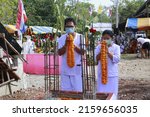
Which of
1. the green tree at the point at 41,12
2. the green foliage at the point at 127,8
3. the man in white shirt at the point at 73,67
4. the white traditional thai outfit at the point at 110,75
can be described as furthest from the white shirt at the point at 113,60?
the green foliage at the point at 127,8

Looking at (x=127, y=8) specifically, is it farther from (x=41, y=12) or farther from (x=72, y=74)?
(x=72, y=74)

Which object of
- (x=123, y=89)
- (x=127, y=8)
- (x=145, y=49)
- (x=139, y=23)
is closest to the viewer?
(x=123, y=89)

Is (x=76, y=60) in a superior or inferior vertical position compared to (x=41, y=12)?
inferior

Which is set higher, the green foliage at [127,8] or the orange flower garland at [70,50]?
the green foliage at [127,8]

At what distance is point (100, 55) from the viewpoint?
6578 millimetres

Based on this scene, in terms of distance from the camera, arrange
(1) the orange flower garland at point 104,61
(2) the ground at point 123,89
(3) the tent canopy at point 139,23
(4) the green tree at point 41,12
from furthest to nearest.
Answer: (4) the green tree at point 41,12
(3) the tent canopy at point 139,23
(2) the ground at point 123,89
(1) the orange flower garland at point 104,61

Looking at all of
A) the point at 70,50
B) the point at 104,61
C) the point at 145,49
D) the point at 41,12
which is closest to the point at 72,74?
the point at 70,50

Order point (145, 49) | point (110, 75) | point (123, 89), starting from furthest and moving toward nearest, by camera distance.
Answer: point (145, 49), point (123, 89), point (110, 75)

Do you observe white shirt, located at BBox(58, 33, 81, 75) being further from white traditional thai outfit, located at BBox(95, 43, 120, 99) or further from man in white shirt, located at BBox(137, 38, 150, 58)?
man in white shirt, located at BBox(137, 38, 150, 58)

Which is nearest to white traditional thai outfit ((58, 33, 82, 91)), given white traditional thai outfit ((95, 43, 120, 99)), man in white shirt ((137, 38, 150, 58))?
white traditional thai outfit ((95, 43, 120, 99))

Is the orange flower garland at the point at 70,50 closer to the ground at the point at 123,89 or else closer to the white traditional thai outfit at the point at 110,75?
the white traditional thai outfit at the point at 110,75

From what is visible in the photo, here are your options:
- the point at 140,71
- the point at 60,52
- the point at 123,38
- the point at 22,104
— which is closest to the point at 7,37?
the point at 60,52

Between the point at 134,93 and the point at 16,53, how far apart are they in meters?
2.99

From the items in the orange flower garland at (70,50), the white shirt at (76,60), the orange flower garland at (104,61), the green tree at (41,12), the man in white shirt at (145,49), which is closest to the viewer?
the orange flower garland at (104,61)
